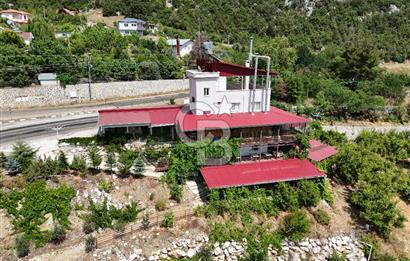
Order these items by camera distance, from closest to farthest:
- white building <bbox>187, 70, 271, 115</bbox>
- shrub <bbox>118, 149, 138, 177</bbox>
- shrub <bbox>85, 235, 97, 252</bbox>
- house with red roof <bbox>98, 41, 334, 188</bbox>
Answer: shrub <bbox>85, 235, 97, 252</bbox> → shrub <bbox>118, 149, 138, 177</bbox> → house with red roof <bbox>98, 41, 334, 188</bbox> → white building <bbox>187, 70, 271, 115</bbox>

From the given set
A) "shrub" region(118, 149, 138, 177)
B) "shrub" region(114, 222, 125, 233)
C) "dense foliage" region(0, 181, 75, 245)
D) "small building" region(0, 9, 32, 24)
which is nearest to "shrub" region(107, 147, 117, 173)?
"shrub" region(118, 149, 138, 177)

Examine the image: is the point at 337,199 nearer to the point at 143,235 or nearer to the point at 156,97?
the point at 143,235

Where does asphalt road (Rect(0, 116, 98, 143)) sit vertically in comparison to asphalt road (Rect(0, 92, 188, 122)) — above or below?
below

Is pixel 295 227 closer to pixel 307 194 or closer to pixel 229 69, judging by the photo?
pixel 307 194

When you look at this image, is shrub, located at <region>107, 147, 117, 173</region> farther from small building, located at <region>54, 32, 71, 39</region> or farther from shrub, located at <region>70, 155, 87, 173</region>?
small building, located at <region>54, 32, 71, 39</region>

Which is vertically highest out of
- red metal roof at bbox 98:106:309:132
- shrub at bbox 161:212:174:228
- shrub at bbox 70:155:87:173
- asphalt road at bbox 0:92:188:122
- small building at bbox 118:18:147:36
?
small building at bbox 118:18:147:36

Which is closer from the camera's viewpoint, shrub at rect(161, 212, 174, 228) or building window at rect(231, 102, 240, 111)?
shrub at rect(161, 212, 174, 228)

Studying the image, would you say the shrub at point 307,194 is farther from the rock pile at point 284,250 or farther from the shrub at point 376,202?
the shrub at point 376,202

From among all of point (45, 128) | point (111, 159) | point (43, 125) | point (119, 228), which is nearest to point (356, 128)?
point (111, 159)
